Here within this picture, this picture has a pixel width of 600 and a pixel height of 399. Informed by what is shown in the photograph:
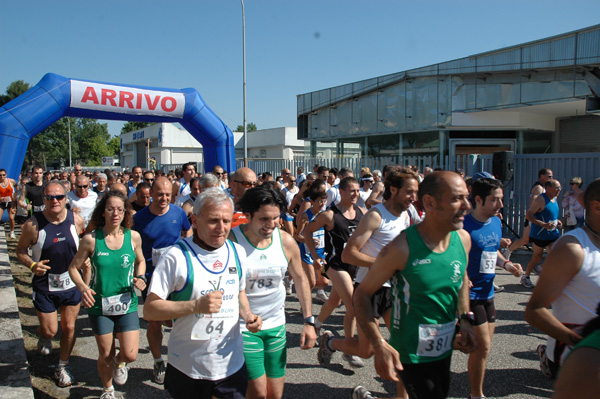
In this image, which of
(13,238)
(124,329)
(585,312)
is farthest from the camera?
(13,238)

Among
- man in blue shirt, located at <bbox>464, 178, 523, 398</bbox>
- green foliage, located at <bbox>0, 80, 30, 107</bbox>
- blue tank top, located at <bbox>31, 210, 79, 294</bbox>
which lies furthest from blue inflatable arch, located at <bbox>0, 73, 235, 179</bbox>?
green foliage, located at <bbox>0, 80, 30, 107</bbox>

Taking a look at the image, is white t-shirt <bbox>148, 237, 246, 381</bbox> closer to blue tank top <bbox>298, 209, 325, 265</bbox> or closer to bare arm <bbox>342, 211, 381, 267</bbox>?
bare arm <bbox>342, 211, 381, 267</bbox>

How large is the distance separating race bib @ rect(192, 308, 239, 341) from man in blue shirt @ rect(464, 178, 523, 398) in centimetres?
198

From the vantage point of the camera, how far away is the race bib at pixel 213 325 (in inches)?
99.4

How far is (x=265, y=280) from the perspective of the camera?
317cm

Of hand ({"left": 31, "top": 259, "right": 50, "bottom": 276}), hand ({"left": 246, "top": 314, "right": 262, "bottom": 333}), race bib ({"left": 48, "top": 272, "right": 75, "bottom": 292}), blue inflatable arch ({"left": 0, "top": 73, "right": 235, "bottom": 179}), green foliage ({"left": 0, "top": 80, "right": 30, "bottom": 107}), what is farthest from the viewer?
green foliage ({"left": 0, "top": 80, "right": 30, "bottom": 107})

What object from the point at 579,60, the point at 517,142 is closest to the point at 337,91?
the point at 517,142

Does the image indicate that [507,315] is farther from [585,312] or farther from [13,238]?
[13,238]

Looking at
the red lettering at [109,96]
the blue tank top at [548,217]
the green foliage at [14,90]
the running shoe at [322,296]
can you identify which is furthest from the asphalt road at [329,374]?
the green foliage at [14,90]

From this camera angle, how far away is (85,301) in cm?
368

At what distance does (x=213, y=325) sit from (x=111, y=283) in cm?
178

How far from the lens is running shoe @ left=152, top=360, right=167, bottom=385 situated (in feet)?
14.2

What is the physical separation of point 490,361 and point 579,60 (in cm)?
1726

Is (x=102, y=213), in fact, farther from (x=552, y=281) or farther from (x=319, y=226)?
(x=552, y=281)
